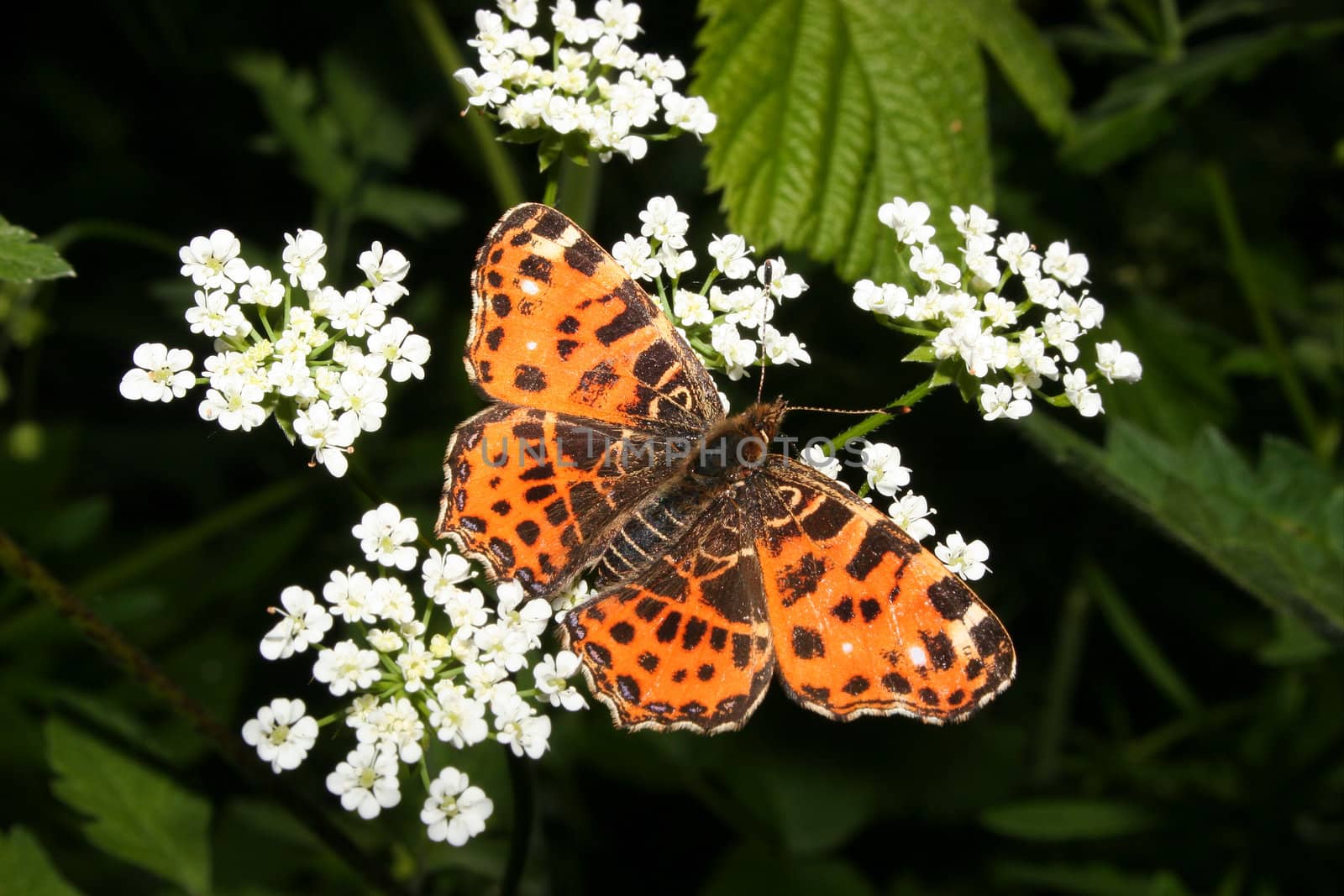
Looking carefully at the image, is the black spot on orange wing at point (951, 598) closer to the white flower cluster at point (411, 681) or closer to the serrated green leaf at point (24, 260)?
the white flower cluster at point (411, 681)

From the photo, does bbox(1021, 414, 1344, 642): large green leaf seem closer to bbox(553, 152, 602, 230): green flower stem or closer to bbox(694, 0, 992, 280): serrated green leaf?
bbox(694, 0, 992, 280): serrated green leaf

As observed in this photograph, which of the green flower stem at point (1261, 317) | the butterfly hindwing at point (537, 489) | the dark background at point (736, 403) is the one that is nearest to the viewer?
the butterfly hindwing at point (537, 489)

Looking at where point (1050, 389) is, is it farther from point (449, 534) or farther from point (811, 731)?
point (449, 534)

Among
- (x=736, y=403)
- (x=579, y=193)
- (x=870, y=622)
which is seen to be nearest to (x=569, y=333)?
(x=579, y=193)

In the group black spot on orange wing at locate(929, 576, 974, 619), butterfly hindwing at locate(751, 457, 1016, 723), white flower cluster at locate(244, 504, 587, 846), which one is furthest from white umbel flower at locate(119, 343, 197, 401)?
black spot on orange wing at locate(929, 576, 974, 619)

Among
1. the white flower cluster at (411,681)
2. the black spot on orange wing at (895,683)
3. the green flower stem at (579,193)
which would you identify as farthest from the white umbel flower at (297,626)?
the green flower stem at (579,193)

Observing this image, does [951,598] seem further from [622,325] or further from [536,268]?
[536,268]

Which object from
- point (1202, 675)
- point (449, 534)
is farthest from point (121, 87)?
point (1202, 675)
